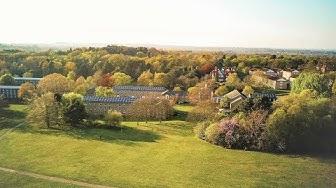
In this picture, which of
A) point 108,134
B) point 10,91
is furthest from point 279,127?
point 10,91

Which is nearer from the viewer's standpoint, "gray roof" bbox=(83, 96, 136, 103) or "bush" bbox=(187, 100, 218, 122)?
"bush" bbox=(187, 100, 218, 122)

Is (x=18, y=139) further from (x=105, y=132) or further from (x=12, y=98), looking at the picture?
(x=12, y=98)

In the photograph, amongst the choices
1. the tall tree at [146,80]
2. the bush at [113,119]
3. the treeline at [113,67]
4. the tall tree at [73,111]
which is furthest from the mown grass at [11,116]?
the tall tree at [146,80]

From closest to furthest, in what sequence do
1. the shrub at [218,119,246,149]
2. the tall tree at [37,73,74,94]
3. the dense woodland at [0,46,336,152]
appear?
the dense woodland at [0,46,336,152] < the shrub at [218,119,246,149] < the tall tree at [37,73,74,94]

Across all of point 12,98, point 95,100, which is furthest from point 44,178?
point 12,98

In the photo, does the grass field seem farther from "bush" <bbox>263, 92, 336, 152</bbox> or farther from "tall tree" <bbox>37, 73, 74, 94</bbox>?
"tall tree" <bbox>37, 73, 74, 94</bbox>

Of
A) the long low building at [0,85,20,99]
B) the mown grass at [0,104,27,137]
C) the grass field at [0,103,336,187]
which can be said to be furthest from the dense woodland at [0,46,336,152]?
the long low building at [0,85,20,99]
